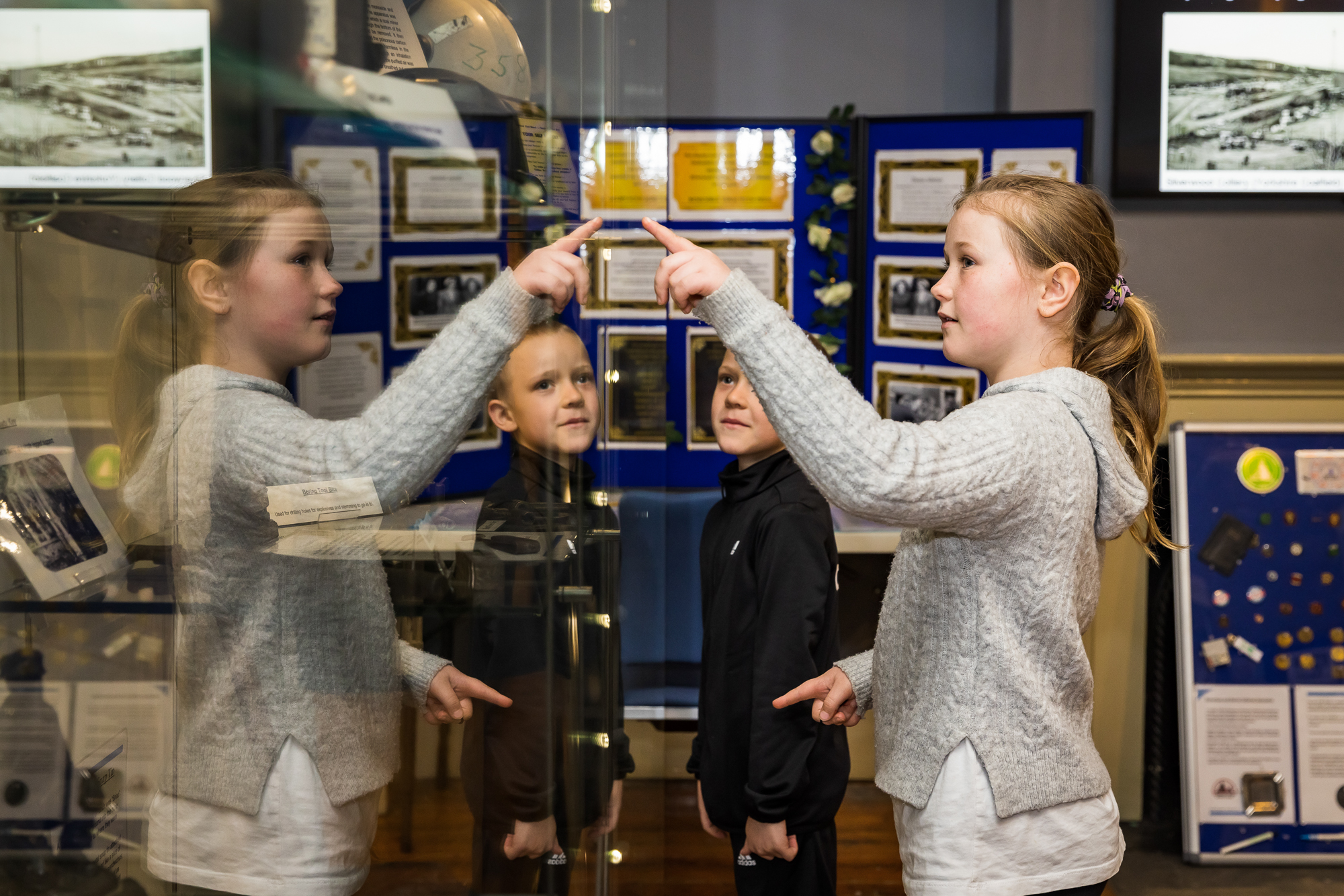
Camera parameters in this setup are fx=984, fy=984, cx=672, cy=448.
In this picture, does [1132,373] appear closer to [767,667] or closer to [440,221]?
[767,667]

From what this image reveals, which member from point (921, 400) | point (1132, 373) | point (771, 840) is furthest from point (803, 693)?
point (921, 400)

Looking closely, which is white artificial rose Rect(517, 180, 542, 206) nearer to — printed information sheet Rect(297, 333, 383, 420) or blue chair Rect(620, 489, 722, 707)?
printed information sheet Rect(297, 333, 383, 420)

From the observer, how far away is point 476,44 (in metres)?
0.66

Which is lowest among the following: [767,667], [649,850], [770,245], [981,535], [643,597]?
[649,850]

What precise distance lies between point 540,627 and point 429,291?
1.03 ft

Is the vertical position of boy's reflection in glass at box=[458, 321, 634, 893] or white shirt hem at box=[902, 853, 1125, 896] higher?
boy's reflection in glass at box=[458, 321, 634, 893]

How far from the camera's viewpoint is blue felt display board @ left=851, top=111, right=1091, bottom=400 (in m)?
2.38

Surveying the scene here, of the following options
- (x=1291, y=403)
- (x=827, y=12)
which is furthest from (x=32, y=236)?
(x=1291, y=403)

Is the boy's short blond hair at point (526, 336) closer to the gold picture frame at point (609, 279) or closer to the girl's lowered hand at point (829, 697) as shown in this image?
the gold picture frame at point (609, 279)

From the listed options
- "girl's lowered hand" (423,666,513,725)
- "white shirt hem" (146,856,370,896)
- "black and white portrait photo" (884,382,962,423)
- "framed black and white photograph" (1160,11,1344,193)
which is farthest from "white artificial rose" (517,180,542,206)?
"framed black and white photograph" (1160,11,1344,193)

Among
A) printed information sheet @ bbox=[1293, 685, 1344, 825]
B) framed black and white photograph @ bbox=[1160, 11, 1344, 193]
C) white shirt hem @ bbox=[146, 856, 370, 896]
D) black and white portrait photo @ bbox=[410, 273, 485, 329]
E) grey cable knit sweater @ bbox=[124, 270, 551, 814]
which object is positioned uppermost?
framed black and white photograph @ bbox=[1160, 11, 1344, 193]

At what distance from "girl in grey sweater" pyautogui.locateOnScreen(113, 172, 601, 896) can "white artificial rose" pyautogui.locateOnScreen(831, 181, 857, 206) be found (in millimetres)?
2004

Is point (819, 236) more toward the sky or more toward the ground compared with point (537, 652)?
more toward the sky

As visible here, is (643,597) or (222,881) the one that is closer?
(222,881)
